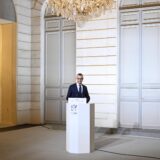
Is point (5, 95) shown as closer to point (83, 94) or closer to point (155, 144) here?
point (83, 94)

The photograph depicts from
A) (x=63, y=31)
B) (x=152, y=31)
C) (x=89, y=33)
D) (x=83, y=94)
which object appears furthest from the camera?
(x=63, y=31)

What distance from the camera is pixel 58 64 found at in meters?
10.7

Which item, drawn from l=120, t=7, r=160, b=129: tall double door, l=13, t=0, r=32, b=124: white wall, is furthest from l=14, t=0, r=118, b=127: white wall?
l=120, t=7, r=160, b=129: tall double door

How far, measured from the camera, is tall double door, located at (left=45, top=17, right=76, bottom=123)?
34.5 feet

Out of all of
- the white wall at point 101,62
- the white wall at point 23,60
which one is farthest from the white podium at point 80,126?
the white wall at point 23,60

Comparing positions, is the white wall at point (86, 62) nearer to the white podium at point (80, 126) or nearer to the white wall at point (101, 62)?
the white wall at point (101, 62)

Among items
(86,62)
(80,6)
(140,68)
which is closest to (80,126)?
(80,6)

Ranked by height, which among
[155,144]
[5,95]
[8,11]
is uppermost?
[8,11]

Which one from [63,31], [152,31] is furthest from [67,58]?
[152,31]

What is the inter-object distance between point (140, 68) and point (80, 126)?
373cm

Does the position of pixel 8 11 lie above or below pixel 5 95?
above

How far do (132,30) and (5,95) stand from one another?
4.07 metres

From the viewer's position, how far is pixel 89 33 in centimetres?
997

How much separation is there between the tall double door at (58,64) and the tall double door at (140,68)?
1.63 meters
